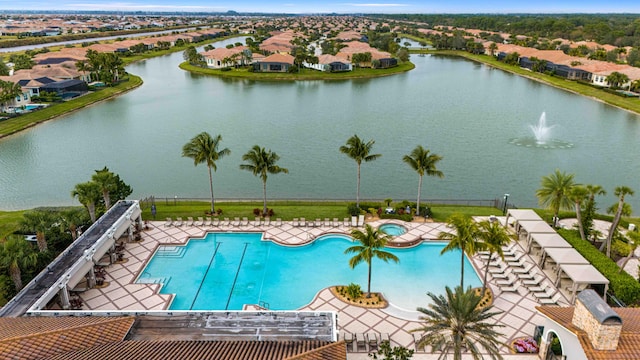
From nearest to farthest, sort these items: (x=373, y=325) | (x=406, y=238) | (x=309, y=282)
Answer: (x=373, y=325), (x=309, y=282), (x=406, y=238)

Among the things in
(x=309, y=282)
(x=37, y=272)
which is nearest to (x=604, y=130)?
(x=309, y=282)

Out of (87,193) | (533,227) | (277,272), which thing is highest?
(87,193)

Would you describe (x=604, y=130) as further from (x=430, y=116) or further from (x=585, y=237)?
(x=585, y=237)

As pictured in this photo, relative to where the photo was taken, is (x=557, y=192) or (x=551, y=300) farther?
(x=557, y=192)

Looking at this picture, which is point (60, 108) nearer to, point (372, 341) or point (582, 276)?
point (372, 341)

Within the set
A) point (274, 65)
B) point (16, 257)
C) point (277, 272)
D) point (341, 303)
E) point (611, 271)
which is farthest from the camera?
point (274, 65)

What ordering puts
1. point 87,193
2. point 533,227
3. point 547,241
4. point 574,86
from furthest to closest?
point 574,86 < point 533,227 < point 87,193 < point 547,241

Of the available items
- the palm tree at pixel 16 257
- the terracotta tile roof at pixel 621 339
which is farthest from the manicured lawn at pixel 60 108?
the terracotta tile roof at pixel 621 339

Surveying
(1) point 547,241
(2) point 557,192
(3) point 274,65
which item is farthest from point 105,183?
(3) point 274,65
